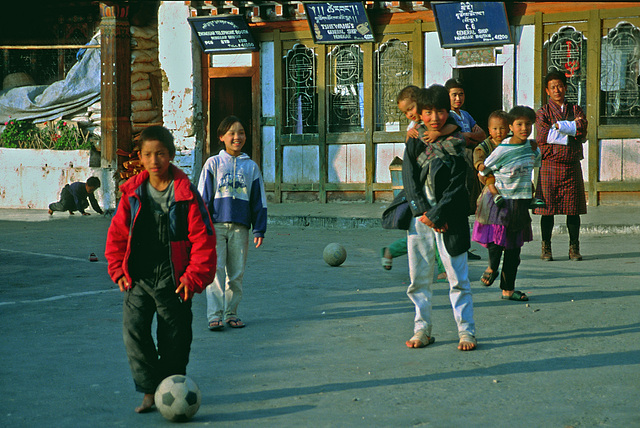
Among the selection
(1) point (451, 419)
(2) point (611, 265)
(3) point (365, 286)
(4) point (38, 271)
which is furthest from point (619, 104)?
(1) point (451, 419)

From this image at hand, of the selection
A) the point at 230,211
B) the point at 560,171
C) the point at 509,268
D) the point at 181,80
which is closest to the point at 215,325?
the point at 230,211

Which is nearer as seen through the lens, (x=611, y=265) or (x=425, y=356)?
(x=425, y=356)

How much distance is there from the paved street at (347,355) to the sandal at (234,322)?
0.11m

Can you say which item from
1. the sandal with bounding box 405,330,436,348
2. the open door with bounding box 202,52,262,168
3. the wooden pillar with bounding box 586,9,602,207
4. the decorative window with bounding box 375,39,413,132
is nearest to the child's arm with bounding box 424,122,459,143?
the sandal with bounding box 405,330,436,348

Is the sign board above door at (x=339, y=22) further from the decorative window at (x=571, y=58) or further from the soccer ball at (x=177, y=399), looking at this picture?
the soccer ball at (x=177, y=399)

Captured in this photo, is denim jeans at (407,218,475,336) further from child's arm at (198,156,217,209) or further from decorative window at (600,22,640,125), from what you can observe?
decorative window at (600,22,640,125)

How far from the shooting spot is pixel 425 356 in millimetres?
4988

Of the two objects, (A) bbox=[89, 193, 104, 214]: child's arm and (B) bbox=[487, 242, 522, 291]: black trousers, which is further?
(A) bbox=[89, 193, 104, 214]: child's arm

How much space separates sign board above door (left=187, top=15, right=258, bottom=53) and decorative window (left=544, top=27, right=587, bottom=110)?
5661 millimetres

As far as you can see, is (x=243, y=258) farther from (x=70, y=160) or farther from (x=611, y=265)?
(x=70, y=160)

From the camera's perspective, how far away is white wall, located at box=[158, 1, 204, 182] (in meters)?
16.2

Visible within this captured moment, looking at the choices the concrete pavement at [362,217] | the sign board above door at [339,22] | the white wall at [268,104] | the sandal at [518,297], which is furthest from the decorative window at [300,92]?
the sandal at [518,297]

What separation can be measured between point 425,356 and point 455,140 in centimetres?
139

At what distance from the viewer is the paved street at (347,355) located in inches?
154
